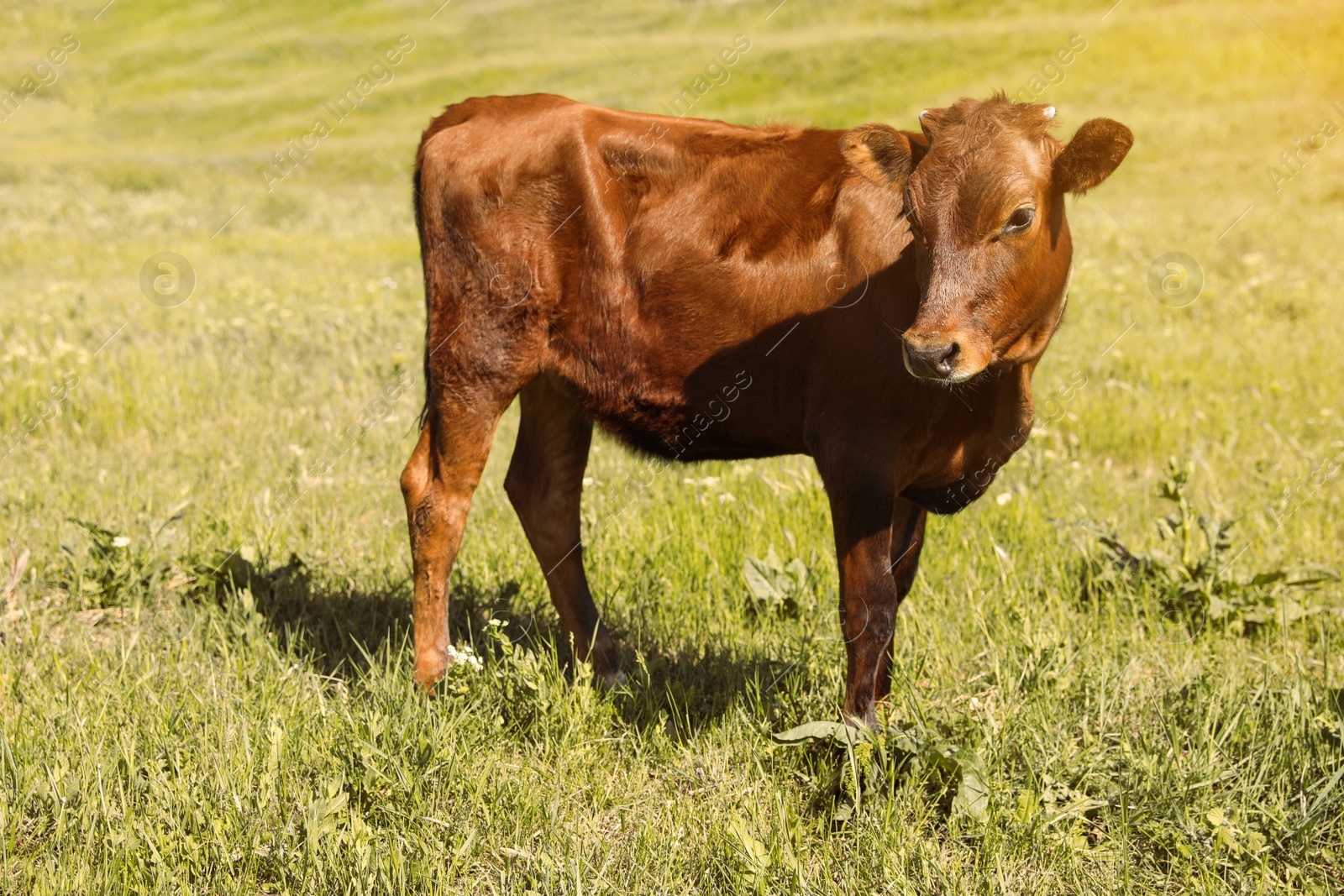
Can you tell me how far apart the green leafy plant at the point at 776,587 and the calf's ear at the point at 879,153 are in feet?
5.63

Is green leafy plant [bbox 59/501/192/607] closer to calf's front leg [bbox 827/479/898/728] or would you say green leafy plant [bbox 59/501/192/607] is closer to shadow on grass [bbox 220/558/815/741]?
shadow on grass [bbox 220/558/815/741]

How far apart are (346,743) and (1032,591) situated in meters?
2.87

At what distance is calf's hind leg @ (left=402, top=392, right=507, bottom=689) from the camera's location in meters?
4.09

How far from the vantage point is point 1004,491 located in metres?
5.82

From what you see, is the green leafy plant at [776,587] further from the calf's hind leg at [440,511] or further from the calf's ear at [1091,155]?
the calf's ear at [1091,155]

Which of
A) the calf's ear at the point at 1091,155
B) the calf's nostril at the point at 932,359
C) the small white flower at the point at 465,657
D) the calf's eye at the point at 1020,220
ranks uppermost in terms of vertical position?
the calf's ear at the point at 1091,155

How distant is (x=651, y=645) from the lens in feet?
14.6

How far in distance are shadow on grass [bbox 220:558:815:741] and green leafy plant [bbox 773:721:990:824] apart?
386 millimetres

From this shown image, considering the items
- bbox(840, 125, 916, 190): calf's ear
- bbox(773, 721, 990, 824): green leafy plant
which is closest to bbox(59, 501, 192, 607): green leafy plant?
bbox(773, 721, 990, 824): green leafy plant

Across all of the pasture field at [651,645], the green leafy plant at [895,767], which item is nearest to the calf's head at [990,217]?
the pasture field at [651,645]

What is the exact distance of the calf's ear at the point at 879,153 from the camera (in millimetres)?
3273

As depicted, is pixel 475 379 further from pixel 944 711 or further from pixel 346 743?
pixel 944 711

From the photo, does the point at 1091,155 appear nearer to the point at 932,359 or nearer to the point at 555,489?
the point at 932,359

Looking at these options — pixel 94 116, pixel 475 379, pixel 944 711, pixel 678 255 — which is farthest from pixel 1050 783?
pixel 94 116
